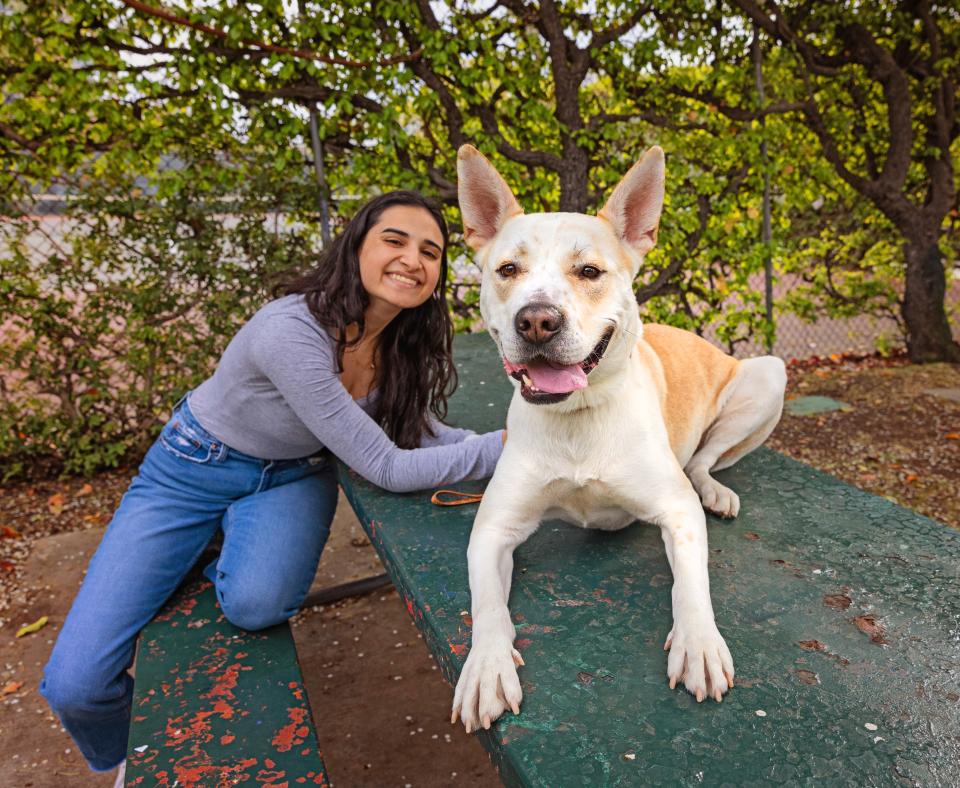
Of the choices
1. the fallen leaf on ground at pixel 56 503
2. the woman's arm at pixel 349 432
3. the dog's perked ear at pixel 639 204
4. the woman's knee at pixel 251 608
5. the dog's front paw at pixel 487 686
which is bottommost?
the fallen leaf on ground at pixel 56 503

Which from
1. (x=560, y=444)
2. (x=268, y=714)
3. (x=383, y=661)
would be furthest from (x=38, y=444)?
(x=560, y=444)

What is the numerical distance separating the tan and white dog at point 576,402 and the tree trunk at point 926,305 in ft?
17.8

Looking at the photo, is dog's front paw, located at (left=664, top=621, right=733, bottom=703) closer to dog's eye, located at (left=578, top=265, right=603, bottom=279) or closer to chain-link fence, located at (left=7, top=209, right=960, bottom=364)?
dog's eye, located at (left=578, top=265, right=603, bottom=279)

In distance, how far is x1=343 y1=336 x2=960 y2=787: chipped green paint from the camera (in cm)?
114

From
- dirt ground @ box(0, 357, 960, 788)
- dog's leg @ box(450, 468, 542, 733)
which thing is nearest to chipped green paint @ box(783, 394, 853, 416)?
dirt ground @ box(0, 357, 960, 788)

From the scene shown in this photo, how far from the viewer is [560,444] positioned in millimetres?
1843

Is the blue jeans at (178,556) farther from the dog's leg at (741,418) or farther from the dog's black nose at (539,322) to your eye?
the dog's leg at (741,418)

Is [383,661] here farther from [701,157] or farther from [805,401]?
[701,157]

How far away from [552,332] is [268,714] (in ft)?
3.88

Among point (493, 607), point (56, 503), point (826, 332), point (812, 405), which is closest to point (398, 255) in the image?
point (493, 607)

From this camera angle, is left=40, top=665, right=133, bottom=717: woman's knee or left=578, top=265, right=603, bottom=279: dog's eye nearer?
left=578, top=265, right=603, bottom=279: dog's eye

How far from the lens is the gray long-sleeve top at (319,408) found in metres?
2.25

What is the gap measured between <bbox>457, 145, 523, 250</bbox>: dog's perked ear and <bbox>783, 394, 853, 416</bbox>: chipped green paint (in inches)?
161

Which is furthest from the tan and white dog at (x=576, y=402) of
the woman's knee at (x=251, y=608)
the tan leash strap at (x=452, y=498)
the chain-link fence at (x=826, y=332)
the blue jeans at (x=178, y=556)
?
the chain-link fence at (x=826, y=332)
